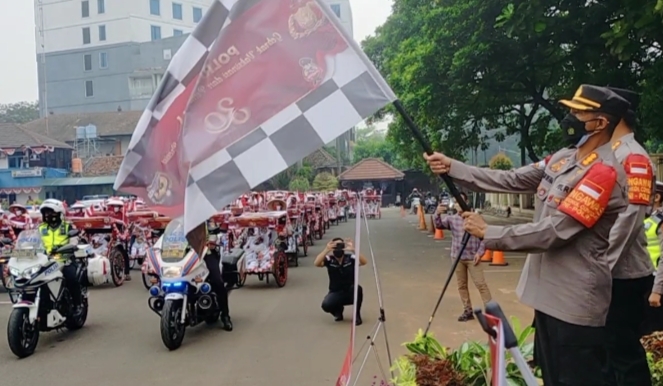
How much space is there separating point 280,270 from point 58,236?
4277mm

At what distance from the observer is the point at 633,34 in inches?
385

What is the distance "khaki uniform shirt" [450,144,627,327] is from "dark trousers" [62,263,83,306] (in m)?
6.12

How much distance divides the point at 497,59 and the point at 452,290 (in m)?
→ 6.01

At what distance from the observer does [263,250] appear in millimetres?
11352

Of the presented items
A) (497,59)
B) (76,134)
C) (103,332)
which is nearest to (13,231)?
(103,332)

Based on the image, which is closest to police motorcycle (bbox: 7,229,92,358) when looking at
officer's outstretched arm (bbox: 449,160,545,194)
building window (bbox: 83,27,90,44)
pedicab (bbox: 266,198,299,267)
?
pedicab (bbox: 266,198,299,267)

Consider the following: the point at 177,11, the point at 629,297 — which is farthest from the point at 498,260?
the point at 177,11

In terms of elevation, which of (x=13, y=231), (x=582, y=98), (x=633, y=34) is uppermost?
(x=633, y=34)

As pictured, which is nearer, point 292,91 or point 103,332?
point 292,91

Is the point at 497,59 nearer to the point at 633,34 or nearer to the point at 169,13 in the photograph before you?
the point at 633,34

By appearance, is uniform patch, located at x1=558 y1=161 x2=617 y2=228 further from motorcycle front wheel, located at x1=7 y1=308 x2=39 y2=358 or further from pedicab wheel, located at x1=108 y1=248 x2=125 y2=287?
pedicab wheel, located at x1=108 y1=248 x2=125 y2=287

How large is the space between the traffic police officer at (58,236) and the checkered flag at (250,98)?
4.94 meters

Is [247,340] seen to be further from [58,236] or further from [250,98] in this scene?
[250,98]

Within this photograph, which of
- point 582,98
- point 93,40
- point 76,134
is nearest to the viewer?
point 582,98
